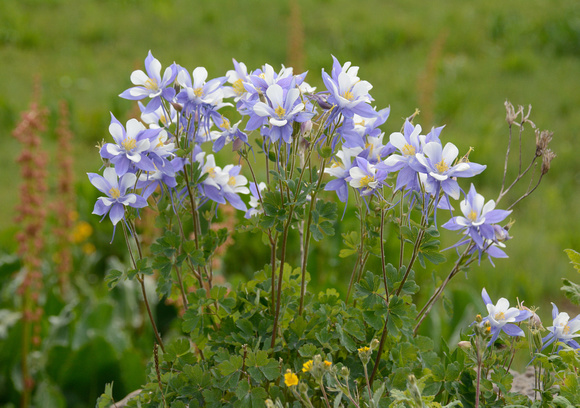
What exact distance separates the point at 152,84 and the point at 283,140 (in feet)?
0.93

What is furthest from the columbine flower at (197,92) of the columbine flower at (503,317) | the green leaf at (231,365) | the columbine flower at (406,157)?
the columbine flower at (503,317)

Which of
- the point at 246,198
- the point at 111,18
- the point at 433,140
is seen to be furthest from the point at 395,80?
the point at 433,140

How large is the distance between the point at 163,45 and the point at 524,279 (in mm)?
4552

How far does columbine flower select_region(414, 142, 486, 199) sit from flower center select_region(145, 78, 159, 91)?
534 millimetres

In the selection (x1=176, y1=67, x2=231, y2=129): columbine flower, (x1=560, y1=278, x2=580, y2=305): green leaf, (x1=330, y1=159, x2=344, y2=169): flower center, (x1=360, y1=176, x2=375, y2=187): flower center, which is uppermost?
(x1=176, y1=67, x2=231, y2=129): columbine flower

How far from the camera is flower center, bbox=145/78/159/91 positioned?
1.21 metres

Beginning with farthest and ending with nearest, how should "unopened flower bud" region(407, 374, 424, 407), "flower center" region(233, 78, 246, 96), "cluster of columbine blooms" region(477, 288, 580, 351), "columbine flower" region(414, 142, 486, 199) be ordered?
"flower center" region(233, 78, 246, 96) < "cluster of columbine blooms" region(477, 288, 580, 351) < "columbine flower" region(414, 142, 486, 199) < "unopened flower bud" region(407, 374, 424, 407)

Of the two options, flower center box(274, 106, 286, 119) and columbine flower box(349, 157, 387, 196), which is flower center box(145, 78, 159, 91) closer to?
flower center box(274, 106, 286, 119)

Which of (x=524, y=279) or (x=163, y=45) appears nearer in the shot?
(x=524, y=279)

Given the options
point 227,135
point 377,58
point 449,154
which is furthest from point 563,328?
point 377,58

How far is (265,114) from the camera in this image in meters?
1.07

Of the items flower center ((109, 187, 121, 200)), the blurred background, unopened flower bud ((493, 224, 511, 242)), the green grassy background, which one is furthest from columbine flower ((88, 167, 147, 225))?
the green grassy background

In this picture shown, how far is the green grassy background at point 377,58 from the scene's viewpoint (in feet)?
13.7

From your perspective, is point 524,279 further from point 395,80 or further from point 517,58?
point 517,58
